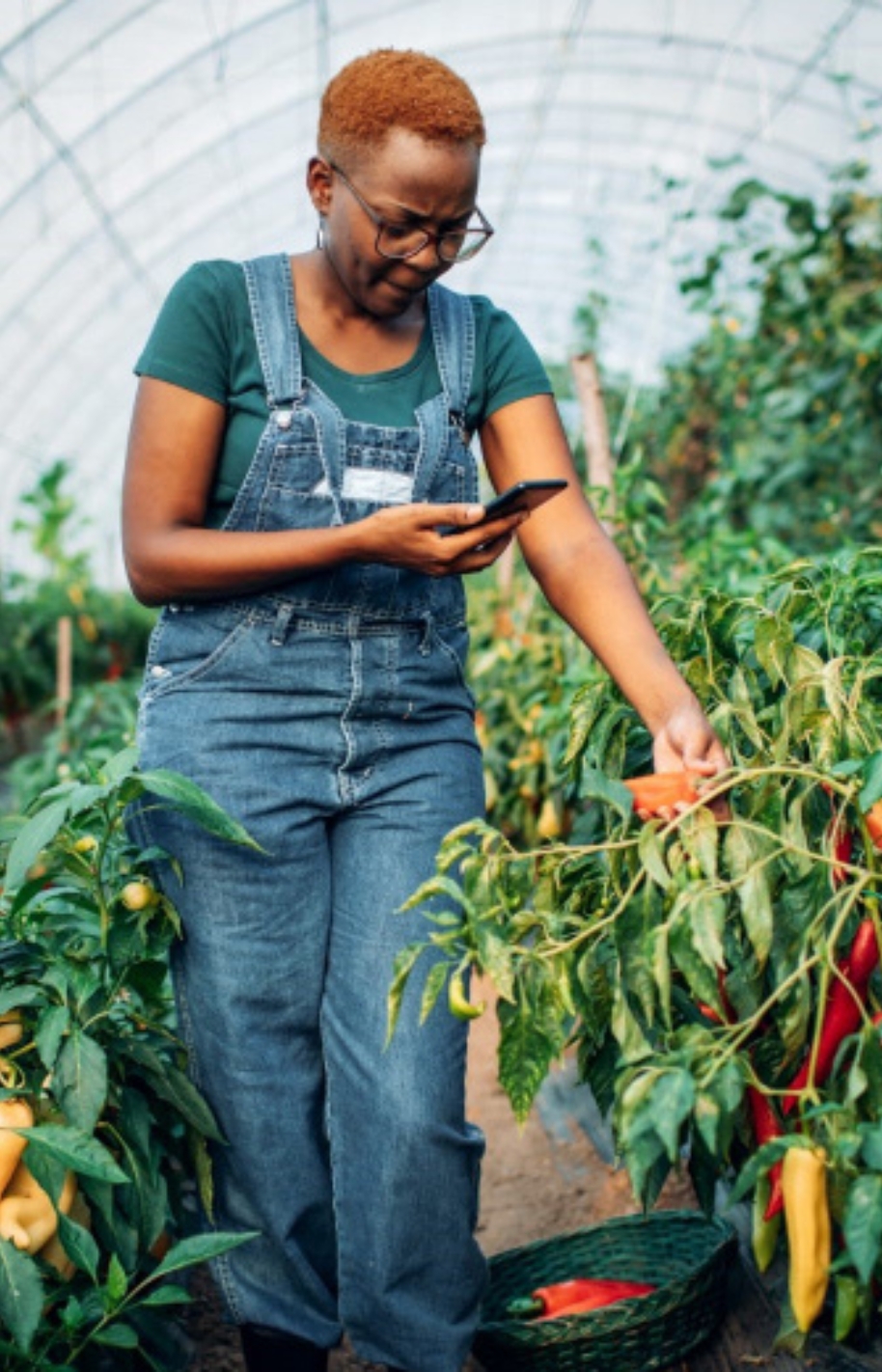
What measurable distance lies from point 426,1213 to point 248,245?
1231 cm

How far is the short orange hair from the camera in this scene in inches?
70.0

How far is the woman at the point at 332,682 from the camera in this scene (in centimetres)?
184

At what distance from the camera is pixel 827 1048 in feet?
5.17

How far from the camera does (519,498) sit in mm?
1675

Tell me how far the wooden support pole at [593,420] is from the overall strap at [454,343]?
2.24 meters

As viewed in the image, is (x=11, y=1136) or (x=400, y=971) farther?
(x=11, y=1136)

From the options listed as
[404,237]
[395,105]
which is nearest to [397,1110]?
[404,237]

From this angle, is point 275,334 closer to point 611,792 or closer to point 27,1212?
point 611,792

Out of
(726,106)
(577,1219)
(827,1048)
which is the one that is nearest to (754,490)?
(577,1219)

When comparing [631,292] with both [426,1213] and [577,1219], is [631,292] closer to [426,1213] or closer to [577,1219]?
[577,1219]

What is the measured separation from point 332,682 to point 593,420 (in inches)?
104

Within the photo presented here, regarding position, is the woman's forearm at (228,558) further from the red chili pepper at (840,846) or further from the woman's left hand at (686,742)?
the red chili pepper at (840,846)

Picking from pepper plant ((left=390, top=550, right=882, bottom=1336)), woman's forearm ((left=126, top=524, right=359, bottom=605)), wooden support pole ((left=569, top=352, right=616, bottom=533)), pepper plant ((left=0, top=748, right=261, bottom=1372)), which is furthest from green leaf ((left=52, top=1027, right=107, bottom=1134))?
wooden support pole ((left=569, top=352, right=616, bottom=533))

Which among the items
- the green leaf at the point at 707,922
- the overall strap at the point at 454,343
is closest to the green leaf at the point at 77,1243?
the green leaf at the point at 707,922
